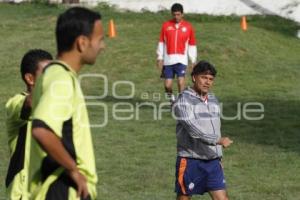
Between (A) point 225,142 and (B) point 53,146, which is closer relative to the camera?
(B) point 53,146

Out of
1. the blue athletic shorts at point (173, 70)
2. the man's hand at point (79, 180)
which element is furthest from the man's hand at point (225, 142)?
the blue athletic shorts at point (173, 70)

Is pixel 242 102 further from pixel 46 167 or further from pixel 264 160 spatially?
pixel 46 167

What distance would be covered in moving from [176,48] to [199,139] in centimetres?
867

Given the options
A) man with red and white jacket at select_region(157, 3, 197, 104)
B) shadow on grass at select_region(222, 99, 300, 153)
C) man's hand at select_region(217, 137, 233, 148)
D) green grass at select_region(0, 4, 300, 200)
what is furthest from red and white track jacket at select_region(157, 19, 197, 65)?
man's hand at select_region(217, 137, 233, 148)

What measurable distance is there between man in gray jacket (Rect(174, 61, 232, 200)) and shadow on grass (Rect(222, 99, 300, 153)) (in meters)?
4.76

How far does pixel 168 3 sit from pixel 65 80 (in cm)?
2636

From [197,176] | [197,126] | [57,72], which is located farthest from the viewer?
[197,176]

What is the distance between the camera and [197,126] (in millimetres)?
7340

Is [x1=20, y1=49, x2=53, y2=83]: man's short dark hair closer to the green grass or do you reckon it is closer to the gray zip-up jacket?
the gray zip-up jacket

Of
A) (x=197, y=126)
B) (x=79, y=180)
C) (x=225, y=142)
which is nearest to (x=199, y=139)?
(x=197, y=126)

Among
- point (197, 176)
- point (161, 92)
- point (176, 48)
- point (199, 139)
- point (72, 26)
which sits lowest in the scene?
point (161, 92)

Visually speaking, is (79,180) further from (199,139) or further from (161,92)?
(161,92)

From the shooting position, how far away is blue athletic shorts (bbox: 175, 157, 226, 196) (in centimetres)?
755

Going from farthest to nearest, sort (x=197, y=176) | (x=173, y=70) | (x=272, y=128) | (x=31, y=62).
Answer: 1. (x=173, y=70)
2. (x=272, y=128)
3. (x=197, y=176)
4. (x=31, y=62)
